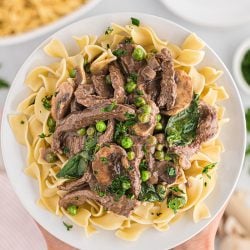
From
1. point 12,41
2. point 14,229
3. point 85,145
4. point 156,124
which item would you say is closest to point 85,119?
point 85,145

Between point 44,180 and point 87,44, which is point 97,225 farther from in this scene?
point 87,44

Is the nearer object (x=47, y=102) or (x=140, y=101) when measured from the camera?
(x=140, y=101)

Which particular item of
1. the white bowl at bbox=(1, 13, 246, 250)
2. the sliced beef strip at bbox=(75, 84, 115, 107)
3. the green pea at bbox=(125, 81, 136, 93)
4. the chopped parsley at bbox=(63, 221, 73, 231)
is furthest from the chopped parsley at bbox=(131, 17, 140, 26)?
the chopped parsley at bbox=(63, 221, 73, 231)

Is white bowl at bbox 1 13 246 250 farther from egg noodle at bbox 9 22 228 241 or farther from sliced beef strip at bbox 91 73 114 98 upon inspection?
sliced beef strip at bbox 91 73 114 98

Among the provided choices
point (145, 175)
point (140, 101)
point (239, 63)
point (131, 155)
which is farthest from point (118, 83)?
point (239, 63)

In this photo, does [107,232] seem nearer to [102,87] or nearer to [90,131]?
[90,131]

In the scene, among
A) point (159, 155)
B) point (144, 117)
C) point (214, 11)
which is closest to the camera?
point (144, 117)
